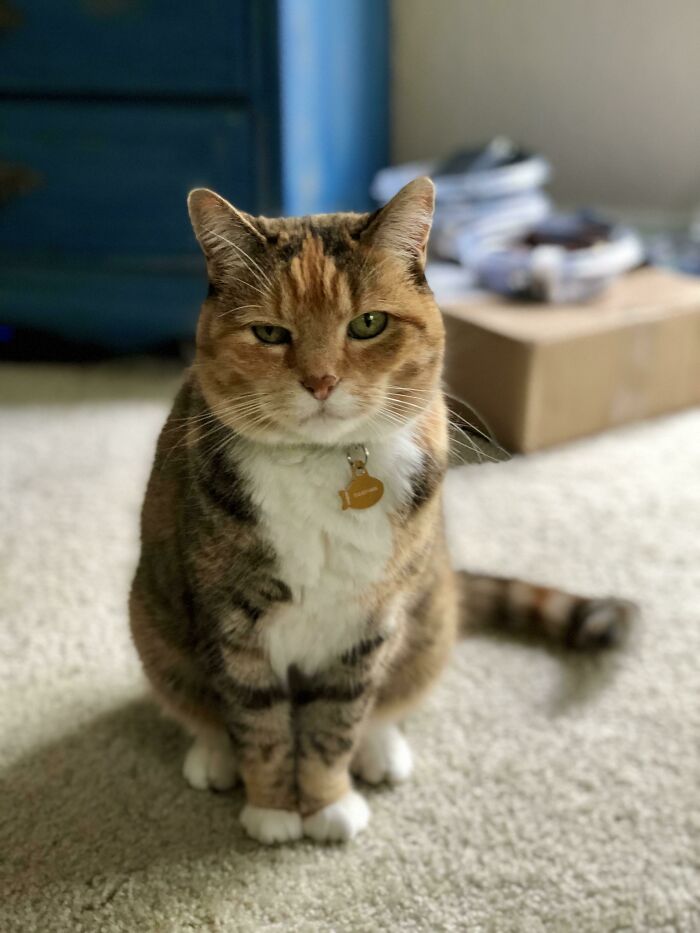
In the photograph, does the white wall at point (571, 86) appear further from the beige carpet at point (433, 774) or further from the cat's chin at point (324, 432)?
the cat's chin at point (324, 432)

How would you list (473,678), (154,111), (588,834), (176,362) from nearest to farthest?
(588,834) < (473,678) < (154,111) < (176,362)

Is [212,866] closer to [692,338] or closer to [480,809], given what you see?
[480,809]

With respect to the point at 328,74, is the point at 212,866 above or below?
below

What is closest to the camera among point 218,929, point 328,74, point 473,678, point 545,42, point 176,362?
point 218,929

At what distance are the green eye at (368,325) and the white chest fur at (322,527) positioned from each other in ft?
0.34

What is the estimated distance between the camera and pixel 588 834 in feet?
3.11

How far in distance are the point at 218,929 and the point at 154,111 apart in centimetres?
151

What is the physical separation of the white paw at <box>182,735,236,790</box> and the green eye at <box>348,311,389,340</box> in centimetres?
49

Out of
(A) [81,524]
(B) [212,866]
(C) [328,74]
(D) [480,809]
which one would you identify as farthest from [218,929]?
(C) [328,74]

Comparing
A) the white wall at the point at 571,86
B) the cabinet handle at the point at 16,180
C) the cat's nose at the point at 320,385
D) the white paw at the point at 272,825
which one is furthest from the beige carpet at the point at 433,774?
the white wall at the point at 571,86


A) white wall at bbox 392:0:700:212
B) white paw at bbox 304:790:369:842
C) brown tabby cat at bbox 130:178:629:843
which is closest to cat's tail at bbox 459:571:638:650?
brown tabby cat at bbox 130:178:629:843

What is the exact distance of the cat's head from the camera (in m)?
0.77

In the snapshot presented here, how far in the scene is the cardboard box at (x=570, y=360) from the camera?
1657 mm

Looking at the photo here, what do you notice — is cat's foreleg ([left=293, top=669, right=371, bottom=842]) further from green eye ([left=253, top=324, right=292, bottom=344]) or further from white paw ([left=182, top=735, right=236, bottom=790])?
green eye ([left=253, top=324, right=292, bottom=344])
